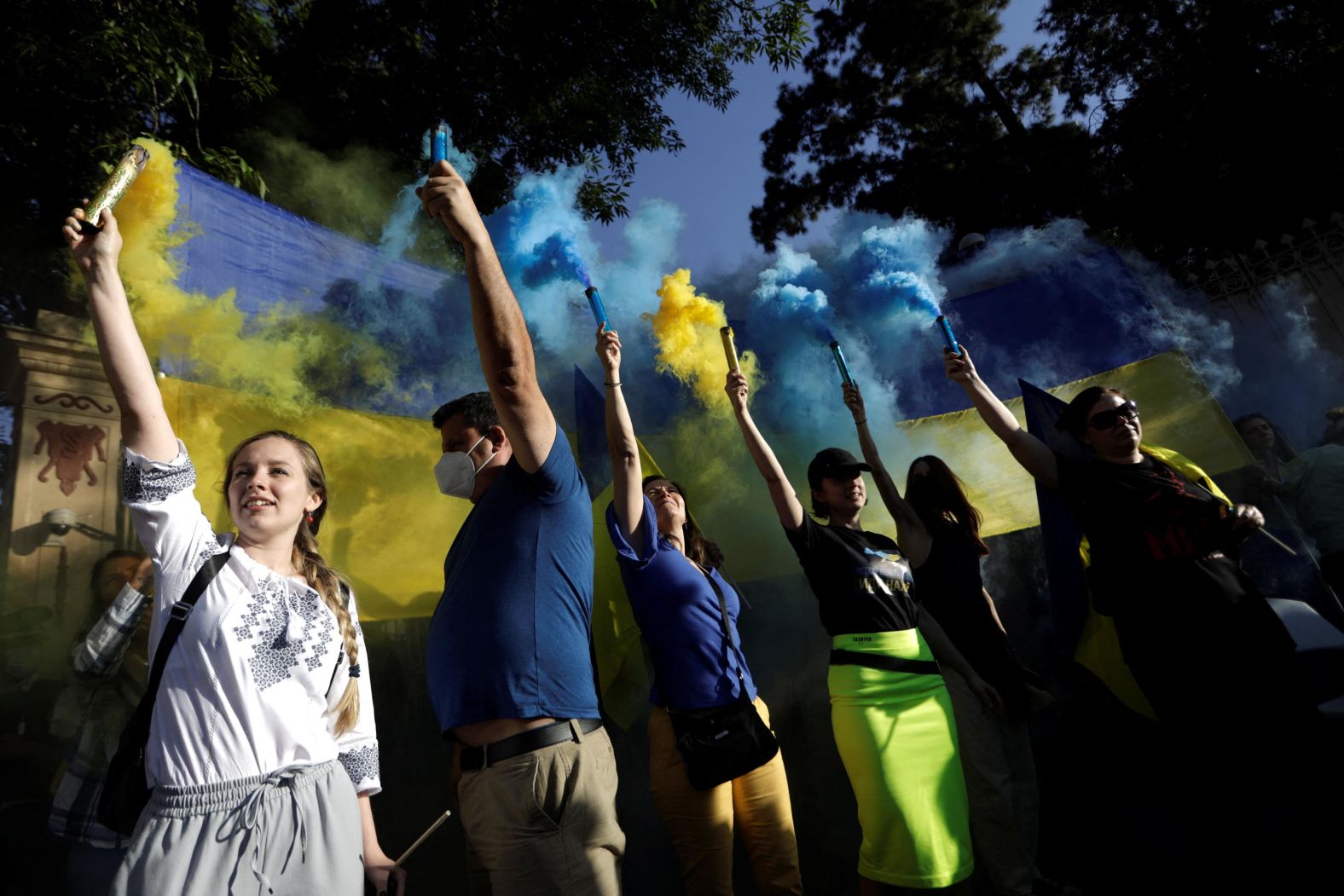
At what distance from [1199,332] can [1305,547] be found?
1.66 metres

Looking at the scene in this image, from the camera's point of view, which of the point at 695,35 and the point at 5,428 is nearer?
the point at 5,428

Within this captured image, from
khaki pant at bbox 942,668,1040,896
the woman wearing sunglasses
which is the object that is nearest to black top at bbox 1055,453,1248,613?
the woman wearing sunglasses

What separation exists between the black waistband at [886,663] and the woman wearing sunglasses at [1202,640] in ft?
2.17

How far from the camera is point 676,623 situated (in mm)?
2705

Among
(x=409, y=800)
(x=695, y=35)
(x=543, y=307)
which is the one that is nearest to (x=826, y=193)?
(x=695, y=35)

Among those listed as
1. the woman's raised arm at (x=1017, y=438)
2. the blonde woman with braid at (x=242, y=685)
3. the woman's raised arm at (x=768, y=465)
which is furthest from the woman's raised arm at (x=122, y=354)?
the woman's raised arm at (x=1017, y=438)

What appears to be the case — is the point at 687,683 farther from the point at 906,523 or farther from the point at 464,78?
the point at 464,78

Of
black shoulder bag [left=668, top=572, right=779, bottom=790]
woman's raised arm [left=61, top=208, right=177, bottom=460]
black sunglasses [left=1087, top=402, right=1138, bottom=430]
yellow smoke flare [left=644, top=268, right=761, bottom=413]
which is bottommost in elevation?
black shoulder bag [left=668, top=572, right=779, bottom=790]

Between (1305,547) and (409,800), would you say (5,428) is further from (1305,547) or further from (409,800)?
(1305,547)

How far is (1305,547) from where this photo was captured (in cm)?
430

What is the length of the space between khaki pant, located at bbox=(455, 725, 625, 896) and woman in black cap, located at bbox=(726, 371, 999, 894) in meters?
1.21

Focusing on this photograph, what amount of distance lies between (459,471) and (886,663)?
5.43ft

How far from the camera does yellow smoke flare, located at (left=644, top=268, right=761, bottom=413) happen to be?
4301 mm

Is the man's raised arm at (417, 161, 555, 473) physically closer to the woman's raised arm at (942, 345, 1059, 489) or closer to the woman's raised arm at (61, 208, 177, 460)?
the woman's raised arm at (61, 208, 177, 460)
